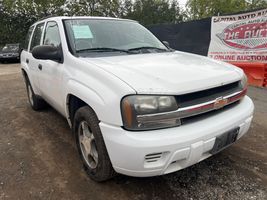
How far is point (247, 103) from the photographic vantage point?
118 inches

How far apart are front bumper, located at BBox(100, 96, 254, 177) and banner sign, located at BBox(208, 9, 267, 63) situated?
574 centimetres

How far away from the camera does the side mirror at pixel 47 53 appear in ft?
10.2

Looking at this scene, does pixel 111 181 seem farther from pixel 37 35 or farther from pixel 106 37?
pixel 37 35

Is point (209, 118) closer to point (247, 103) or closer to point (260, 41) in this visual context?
point (247, 103)

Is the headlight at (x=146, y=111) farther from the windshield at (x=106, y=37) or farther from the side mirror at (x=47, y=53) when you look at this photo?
the side mirror at (x=47, y=53)

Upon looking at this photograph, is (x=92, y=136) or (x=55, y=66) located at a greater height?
(x=55, y=66)

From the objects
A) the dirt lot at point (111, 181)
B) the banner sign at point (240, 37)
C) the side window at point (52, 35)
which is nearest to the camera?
the dirt lot at point (111, 181)

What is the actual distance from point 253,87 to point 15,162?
20.2ft

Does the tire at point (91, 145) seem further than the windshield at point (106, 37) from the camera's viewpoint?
No

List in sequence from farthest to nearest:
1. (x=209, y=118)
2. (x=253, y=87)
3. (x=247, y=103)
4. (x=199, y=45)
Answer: (x=199, y=45) < (x=253, y=87) < (x=247, y=103) < (x=209, y=118)

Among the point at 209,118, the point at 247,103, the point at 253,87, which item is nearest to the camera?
the point at 209,118

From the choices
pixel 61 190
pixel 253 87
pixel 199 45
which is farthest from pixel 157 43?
pixel 199 45

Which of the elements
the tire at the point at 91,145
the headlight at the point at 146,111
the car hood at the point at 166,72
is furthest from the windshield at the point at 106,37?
the headlight at the point at 146,111

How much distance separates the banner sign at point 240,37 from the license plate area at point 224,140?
17.6ft
